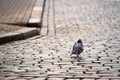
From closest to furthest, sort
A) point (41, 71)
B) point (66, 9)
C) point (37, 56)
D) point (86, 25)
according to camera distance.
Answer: point (41, 71) < point (37, 56) < point (86, 25) < point (66, 9)

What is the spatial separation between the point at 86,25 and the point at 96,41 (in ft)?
10.2

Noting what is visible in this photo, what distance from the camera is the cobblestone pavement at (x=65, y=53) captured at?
5.36m

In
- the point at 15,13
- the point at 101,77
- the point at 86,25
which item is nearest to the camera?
the point at 101,77

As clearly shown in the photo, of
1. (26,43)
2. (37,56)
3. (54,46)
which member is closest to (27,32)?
(26,43)

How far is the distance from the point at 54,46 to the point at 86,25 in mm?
3939

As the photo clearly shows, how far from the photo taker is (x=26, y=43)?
8.51 meters

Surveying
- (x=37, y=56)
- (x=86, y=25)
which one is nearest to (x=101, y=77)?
(x=37, y=56)

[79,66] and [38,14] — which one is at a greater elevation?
[38,14]

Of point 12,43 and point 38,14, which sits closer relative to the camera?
point 12,43

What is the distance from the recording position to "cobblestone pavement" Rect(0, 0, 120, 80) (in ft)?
17.6

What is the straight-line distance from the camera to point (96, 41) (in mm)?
8781

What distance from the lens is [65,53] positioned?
713 cm

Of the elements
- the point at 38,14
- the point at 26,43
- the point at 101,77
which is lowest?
the point at 101,77

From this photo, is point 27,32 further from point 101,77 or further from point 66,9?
point 66,9
